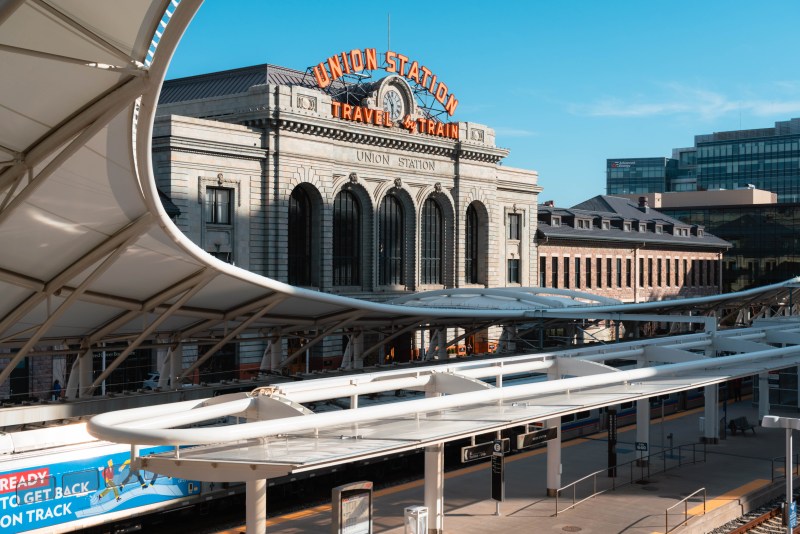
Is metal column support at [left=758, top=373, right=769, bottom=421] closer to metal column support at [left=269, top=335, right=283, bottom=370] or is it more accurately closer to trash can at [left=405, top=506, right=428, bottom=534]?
metal column support at [left=269, top=335, right=283, bottom=370]

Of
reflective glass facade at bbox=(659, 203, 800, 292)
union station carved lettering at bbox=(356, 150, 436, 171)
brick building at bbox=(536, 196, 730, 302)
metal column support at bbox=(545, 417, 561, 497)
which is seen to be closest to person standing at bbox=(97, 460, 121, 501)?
metal column support at bbox=(545, 417, 561, 497)

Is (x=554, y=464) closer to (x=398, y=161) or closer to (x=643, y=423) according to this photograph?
(x=643, y=423)

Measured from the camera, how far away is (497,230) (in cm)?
7162

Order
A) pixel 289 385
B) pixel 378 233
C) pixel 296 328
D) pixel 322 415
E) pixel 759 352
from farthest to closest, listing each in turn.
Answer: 1. pixel 378 233
2. pixel 296 328
3. pixel 759 352
4. pixel 289 385
5. pixel 322 415

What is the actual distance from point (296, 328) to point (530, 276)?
43091 millimetres

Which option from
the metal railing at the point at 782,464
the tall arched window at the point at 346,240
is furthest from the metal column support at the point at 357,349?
the tall arched window at the point at 346,240

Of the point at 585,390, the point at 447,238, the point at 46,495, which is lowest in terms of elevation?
the point at 46,495

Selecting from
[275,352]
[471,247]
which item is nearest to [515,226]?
[471,247]

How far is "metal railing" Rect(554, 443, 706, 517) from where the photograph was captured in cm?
2932

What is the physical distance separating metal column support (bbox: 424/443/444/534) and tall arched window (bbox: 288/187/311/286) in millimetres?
33181

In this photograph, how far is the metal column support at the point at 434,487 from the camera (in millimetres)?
23797

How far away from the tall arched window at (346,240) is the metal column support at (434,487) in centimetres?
3546

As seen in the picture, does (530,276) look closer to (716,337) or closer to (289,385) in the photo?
(716,337)

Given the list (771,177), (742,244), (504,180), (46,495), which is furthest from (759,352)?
(771,177)
